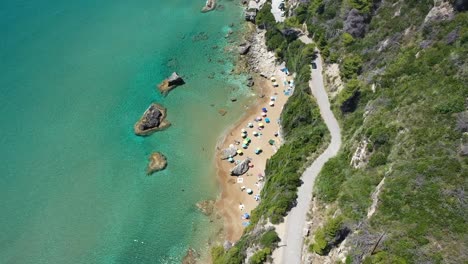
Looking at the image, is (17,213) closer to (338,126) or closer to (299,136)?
(299,136)

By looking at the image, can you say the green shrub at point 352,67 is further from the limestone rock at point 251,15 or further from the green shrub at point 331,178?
the limestone rock at point 251,15

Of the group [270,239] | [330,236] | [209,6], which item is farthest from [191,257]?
[209,6]

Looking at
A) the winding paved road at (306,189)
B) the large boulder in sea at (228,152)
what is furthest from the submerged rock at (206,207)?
the winding paved road at (306,189)

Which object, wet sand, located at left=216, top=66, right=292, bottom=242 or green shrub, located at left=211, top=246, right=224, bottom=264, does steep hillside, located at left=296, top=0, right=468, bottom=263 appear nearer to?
wet sand, located at left=216, top=66, right=292, bottom=242

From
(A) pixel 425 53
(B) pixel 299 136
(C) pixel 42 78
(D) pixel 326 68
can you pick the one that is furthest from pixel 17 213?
(A) pixel 425 53

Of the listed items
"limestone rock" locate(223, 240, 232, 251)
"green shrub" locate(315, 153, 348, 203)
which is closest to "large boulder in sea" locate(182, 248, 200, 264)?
"limestone rock" locate(223, 240, 232, 251)
